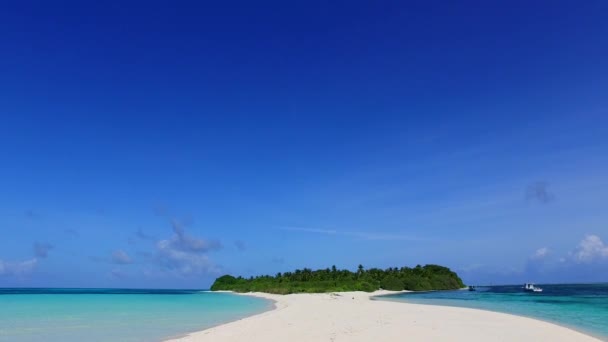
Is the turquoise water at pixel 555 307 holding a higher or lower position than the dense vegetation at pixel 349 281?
lower

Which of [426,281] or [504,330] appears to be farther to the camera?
[426,281]

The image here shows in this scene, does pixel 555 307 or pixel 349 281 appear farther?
pixel 349 281

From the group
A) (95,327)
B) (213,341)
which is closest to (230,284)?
(95,327)

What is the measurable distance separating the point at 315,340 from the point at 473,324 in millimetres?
12014

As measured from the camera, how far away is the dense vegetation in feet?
327

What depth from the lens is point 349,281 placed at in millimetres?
104812

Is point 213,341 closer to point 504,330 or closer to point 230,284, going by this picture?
point 504,330

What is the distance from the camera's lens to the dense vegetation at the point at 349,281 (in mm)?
99562

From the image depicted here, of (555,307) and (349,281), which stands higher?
(349,281)

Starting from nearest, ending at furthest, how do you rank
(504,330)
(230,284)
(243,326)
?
(504,330) < (243,326) < (230,284)

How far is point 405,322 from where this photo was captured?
2733 centimetres

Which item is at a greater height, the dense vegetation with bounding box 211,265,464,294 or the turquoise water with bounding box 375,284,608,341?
the dense vegetation with bounding box 211,265,464,294

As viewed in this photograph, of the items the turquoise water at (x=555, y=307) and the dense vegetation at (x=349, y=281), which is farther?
the dense vegetation at (x=349, y=281)

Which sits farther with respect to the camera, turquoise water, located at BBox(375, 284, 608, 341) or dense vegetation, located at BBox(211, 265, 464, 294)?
dense vegetation, located at BBox(211, 265, 464, 294)
